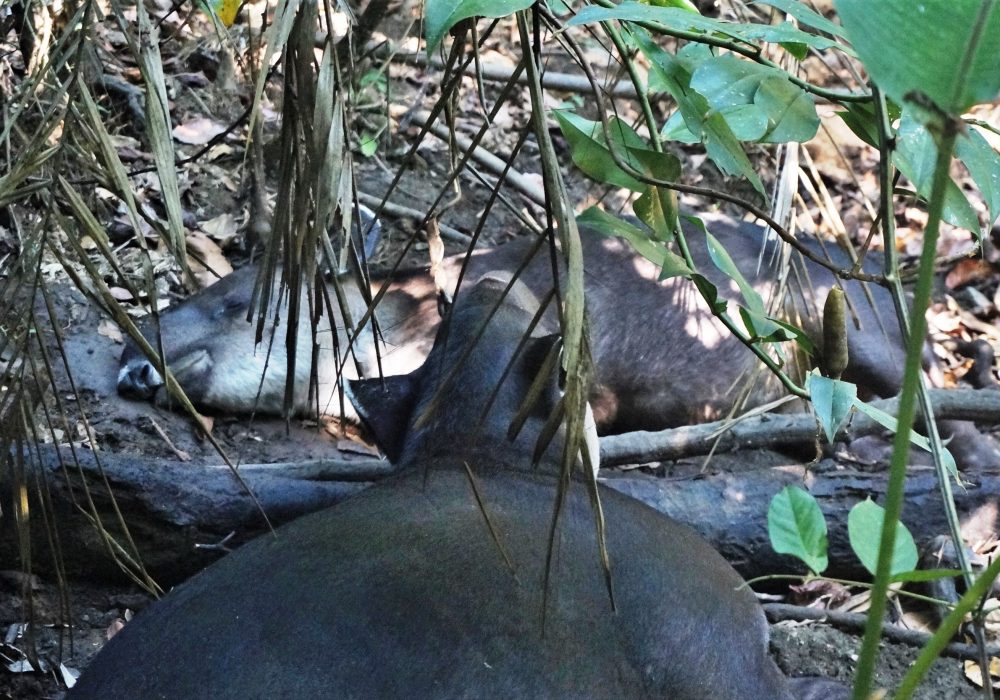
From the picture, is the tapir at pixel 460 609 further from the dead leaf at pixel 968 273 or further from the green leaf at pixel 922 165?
the dead leaf at pixel 968 273

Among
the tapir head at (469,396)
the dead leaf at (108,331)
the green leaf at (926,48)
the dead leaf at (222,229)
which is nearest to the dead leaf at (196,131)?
the dead leaf at (222,229)

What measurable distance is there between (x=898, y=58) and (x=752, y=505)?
7.14 ft

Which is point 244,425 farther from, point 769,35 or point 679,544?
point 769,35

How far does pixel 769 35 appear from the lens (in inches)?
52.2

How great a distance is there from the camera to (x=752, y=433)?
3143mm

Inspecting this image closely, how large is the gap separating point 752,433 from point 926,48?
8.16 ft

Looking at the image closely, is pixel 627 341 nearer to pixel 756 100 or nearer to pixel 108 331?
pixel 108 331

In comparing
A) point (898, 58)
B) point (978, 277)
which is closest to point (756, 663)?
point (898, 58)

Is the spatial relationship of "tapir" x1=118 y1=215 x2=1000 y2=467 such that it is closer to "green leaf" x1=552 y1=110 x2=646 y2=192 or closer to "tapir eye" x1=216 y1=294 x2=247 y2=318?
"tapir eye" x1=216 y1=294 x2=247 y2=318

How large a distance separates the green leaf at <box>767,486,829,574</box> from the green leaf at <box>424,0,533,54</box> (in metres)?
1.24

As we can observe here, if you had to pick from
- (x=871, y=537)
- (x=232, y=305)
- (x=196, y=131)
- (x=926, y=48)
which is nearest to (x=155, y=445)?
(x=232, y=305)

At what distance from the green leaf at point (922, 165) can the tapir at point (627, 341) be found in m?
2.70

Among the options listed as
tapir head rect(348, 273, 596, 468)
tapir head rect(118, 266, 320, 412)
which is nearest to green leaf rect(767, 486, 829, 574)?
tapir head rect(348, 273, 596, 468)

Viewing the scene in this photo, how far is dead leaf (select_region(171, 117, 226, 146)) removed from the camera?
4671 millimetres
